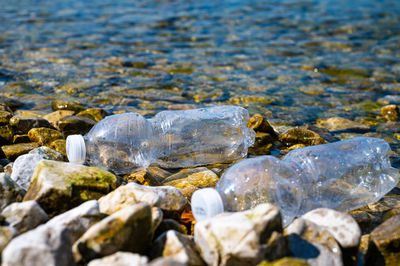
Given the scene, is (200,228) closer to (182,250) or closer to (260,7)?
(182,250)

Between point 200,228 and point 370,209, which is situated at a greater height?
point 200,228

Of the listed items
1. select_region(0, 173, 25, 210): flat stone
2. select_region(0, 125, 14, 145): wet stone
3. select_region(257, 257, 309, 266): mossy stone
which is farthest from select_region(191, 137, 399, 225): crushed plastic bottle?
select_region(0, 125, 14, 145): wet stone

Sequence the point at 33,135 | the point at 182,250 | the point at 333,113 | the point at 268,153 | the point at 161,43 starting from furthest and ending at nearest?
the point at 161,43
the point at 333,113
the point at 268,153
the point at 33,135
the point at 182,250

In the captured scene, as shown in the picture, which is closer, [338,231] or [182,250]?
[182,250]

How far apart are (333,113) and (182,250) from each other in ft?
11.8

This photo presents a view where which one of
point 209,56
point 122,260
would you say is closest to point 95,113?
point 122,260

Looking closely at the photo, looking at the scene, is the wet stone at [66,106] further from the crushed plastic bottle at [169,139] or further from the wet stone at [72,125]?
the crushed plastic bottle at [169,139]

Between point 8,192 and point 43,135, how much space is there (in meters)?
1.37

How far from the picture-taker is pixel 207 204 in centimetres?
233

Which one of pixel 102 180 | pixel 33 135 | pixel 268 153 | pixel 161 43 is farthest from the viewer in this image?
pixel 161 43

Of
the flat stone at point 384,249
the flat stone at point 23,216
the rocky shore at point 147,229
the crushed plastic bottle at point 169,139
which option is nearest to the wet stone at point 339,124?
the crushed plastic bottle at point 169,139

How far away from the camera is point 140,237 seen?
2088 mm

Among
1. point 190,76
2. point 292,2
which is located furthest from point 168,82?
point 292,2

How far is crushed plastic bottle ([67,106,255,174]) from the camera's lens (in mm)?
3408
